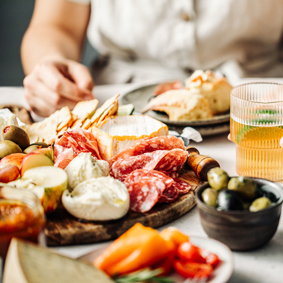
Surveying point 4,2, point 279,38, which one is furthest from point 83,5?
point 4,2

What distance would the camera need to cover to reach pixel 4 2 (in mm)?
3502

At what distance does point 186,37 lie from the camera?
192 centimetres

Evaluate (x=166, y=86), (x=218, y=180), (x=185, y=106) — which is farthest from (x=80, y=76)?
(x=218, y=180)

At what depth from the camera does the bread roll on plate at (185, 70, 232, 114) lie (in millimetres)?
1412

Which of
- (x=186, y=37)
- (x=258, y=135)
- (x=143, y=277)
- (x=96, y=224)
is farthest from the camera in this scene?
(x=186, y=37)

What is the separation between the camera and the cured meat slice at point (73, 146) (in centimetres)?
97

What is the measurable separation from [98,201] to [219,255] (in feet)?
0.83

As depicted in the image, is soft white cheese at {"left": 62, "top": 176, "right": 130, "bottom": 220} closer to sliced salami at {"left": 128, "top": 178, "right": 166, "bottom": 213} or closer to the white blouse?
sliced salami at {"left": 128, "top": 178, "right": 166, "bottom": 213}

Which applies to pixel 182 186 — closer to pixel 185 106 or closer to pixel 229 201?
pixel 229 201

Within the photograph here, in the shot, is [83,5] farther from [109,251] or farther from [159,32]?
[109,251]

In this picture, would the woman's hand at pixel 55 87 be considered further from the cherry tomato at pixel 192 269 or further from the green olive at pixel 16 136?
the cherry tomato at pixel 192 269

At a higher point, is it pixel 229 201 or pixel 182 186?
pixel 229 201

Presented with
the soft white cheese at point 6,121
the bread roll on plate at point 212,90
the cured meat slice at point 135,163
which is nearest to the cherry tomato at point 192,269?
the cured meat slice at point 135,163

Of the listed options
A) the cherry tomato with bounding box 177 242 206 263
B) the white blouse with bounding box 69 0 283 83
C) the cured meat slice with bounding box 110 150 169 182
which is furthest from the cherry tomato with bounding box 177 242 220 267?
the white blouse with bounding box 69 0 283 83
